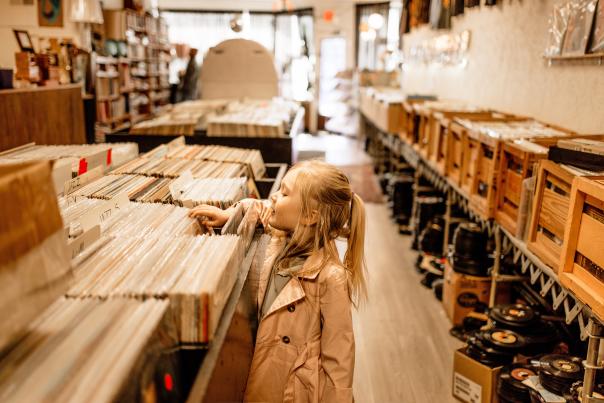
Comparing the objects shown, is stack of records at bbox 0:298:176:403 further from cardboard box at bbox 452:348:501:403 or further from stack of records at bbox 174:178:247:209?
cardboard box at bbox 452:348:501:403

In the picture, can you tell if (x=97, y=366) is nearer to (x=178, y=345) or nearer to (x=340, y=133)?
(x=178, y=345)

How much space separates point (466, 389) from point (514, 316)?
437 millimetres

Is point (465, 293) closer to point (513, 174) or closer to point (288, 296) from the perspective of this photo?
point (513, 174)

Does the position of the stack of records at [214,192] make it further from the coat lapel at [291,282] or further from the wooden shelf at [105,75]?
the wooden shelf at [105,75]

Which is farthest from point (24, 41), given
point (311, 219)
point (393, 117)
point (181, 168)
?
point (311, 219)

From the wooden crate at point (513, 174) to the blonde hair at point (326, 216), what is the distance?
1.11m

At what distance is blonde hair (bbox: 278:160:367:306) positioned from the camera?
60.6 inches

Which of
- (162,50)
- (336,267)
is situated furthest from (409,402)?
(162,50)

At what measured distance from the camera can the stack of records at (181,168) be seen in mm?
2006

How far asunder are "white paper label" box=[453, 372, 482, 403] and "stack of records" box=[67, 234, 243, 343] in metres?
1.86

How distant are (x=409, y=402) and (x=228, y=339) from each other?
1.94m

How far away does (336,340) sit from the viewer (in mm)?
1492

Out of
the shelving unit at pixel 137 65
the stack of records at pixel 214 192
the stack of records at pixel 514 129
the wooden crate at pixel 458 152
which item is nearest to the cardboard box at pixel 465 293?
the wooden crate at pixel 458 152

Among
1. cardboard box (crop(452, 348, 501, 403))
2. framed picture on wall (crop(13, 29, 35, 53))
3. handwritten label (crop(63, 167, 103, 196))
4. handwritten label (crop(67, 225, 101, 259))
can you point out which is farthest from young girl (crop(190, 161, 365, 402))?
framed picture on wall (crop(13, 29, 35, 53))
